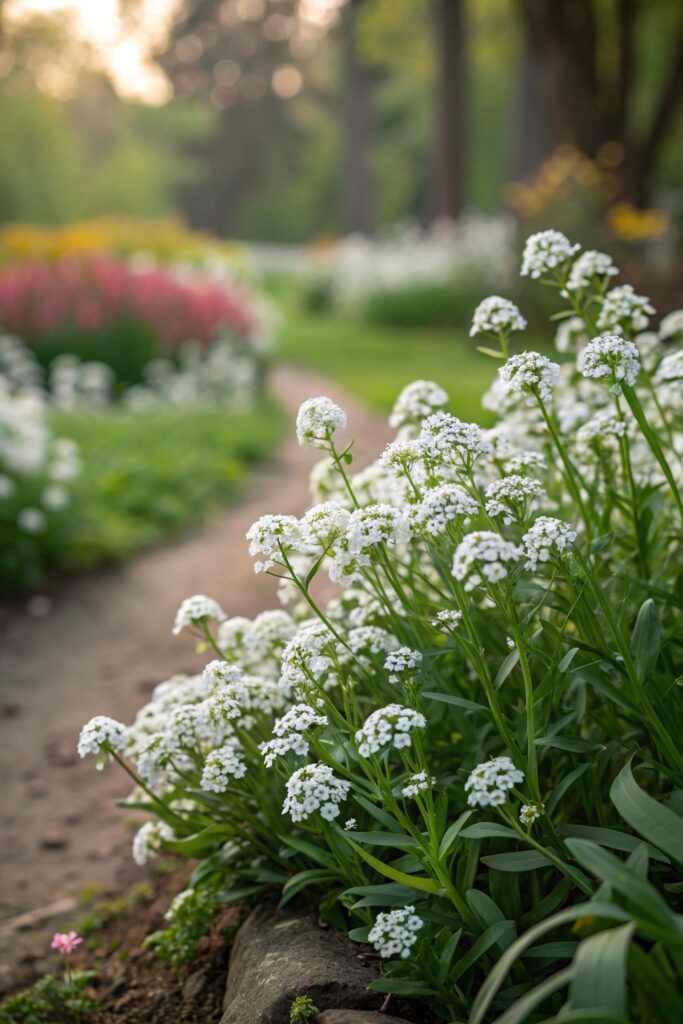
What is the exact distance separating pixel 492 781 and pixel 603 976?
424 millimetres

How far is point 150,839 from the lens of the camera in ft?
7.77

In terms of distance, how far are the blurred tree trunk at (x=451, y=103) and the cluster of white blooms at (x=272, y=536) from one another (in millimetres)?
16706

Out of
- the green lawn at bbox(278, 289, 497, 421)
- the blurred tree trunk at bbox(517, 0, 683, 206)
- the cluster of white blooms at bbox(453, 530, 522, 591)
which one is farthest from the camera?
the blurred tree trunk at bbox(517, 0, 683, 206)

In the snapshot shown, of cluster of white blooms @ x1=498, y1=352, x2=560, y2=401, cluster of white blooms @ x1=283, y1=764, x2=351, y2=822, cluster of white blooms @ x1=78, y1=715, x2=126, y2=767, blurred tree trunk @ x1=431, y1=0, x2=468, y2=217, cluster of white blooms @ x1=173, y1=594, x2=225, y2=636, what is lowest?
cluster of white blooms @ x1=283, y1=764, x2=351, y2=822

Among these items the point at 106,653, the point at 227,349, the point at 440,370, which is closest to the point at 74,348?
Result: the point at 227,349

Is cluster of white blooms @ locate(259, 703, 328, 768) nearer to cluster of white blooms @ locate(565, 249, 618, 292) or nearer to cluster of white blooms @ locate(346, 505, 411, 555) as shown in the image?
cluster of white blooms @ locate(346, 505, 411, 555)

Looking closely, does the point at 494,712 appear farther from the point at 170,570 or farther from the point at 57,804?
the point at 170,570

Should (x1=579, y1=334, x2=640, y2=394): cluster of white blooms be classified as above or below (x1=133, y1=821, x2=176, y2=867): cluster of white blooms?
above

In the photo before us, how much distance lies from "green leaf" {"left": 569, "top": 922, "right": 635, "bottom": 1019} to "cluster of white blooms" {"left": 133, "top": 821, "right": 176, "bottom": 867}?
129 cm

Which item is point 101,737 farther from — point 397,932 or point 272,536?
point 397,932

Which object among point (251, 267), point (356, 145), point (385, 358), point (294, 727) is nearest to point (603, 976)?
point (294, 727)

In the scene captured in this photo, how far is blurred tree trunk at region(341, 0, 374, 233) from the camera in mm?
27656

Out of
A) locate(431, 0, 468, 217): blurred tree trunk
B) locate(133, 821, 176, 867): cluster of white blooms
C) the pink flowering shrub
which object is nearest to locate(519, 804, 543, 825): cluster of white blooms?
locate(133, 821, 176, 867): cluster of white blooms

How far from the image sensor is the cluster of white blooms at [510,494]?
1772 millimetres
